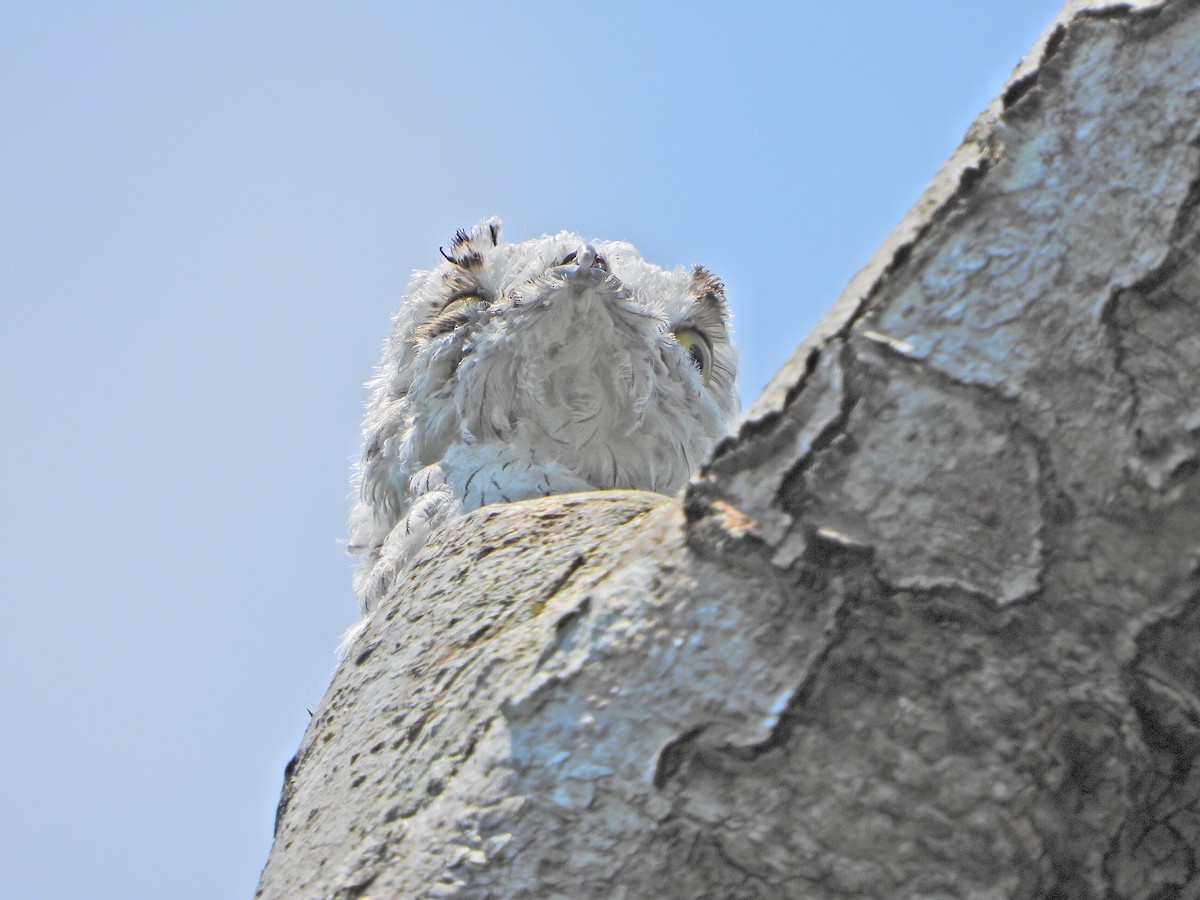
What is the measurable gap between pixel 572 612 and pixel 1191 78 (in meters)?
0.84

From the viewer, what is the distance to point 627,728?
4.36 ft

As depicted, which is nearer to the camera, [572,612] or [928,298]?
[928,298]

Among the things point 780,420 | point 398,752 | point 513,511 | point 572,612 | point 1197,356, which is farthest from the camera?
point 513,511

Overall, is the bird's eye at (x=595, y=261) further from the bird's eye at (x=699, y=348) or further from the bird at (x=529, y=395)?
the bird's eye at (x=699, y=348)


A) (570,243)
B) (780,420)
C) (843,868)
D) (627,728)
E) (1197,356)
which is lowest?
(843,868)

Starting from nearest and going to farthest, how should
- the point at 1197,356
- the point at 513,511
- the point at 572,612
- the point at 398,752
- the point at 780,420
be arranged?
the point at 1197,356, the point at 780,420, the point at 572,612, the point at 398,752, the point at 513,511

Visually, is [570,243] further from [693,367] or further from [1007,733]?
[1007,733]

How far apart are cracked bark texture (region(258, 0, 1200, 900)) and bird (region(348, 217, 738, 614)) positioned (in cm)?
169

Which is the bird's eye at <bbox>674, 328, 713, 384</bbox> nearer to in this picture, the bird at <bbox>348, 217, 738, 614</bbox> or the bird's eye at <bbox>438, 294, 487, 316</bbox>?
the bird at <bbox>348, 217, 738, 614</bbox>

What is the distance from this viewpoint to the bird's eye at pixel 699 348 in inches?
146

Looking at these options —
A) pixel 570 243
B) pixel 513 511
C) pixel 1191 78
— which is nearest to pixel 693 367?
pixel 570 243

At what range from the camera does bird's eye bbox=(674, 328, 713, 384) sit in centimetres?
372

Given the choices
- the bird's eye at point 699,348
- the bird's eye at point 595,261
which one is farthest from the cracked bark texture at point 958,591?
the bird's eye at point 699,348

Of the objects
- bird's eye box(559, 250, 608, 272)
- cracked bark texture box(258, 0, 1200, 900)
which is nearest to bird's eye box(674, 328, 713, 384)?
bird's eye box(559, 250, 608, 272)
